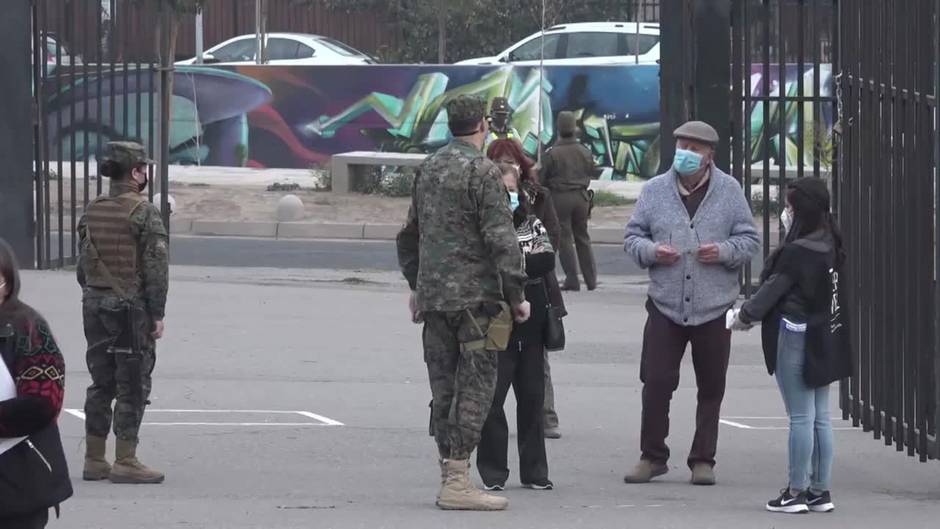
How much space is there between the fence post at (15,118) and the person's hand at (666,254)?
951 cm

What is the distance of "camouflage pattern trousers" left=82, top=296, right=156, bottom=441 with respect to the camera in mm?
8023

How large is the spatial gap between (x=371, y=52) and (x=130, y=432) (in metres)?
28.9

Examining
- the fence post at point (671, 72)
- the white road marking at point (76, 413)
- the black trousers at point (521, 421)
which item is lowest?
the white road marking at point (76, 413)

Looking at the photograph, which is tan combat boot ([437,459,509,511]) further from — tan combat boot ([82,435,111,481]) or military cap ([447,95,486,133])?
tan combat boot ([82,435,111,481])

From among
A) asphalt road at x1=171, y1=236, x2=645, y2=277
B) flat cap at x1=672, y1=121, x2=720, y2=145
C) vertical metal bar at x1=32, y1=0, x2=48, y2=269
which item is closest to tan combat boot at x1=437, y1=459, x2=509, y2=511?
flat cap at x1=672, y1=121, x2=720, y2=145

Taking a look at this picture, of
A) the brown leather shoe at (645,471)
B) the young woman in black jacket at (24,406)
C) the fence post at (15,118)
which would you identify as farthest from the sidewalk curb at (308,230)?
the young woman in black jacket at (24,406)

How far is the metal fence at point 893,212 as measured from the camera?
309 inches

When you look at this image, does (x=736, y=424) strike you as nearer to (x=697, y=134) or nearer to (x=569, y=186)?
(x=697, y=134)

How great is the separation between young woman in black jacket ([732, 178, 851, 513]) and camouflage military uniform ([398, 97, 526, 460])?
1.13m

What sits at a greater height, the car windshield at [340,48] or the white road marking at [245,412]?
the car windshield at [340,48]

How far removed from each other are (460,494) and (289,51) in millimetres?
26451

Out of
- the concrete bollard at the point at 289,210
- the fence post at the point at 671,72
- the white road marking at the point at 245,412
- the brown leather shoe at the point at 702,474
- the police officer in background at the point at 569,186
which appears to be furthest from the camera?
the concrete bollard at the point at 289,210

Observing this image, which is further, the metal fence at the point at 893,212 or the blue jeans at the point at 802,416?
the metal fence at the point at 893,212

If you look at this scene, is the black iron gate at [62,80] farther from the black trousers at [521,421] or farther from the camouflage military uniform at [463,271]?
the camouflage military uniform at [463,271]
